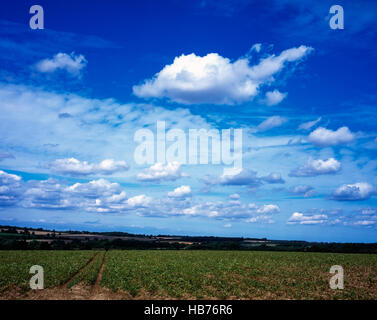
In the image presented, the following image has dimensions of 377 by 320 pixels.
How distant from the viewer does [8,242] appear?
91.8 m

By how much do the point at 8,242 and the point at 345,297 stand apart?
309ft

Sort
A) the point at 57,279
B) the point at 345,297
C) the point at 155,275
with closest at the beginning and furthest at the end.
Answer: the point at 345,297 → the point at 57,279 → the point at 155,275

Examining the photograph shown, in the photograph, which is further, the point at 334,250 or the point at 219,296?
the point at 334,250

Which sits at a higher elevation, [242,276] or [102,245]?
[242,276]

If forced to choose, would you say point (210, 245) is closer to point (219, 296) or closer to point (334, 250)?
point (334, 250)
